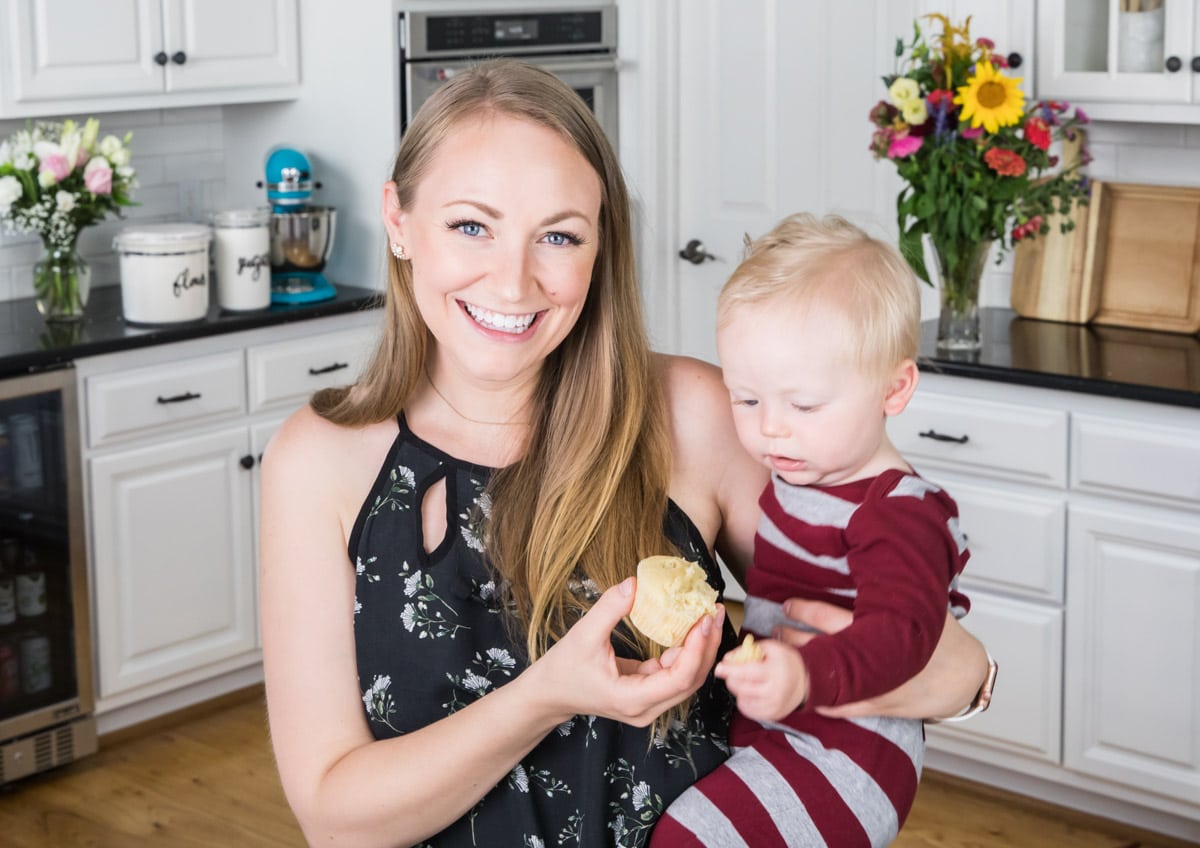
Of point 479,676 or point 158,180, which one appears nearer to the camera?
point 479,676

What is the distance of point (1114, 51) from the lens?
3.60 m

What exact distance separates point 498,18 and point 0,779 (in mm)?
2300

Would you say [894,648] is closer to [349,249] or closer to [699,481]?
[699,481]

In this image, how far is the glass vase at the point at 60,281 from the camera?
388 cm

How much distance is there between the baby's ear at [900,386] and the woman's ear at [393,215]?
521 millimetres

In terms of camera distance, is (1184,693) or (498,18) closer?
(1184,693)

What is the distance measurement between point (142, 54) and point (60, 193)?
51 centimetres

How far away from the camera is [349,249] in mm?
4523

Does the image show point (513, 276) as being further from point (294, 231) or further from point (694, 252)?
point (694, 252)

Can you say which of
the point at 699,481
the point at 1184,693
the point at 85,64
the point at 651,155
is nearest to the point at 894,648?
the point at 699,481

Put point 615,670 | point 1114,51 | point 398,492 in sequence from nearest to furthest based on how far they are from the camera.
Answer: point 615,670
point 398,492
point 1114,51

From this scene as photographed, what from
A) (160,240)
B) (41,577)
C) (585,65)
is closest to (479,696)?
(41,577)

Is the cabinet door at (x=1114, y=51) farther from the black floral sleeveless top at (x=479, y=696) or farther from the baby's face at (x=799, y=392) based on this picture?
the black floral sleeveless top at (x=479, y=696)

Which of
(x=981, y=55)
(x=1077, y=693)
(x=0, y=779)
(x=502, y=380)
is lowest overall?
(x=0, y=779)
